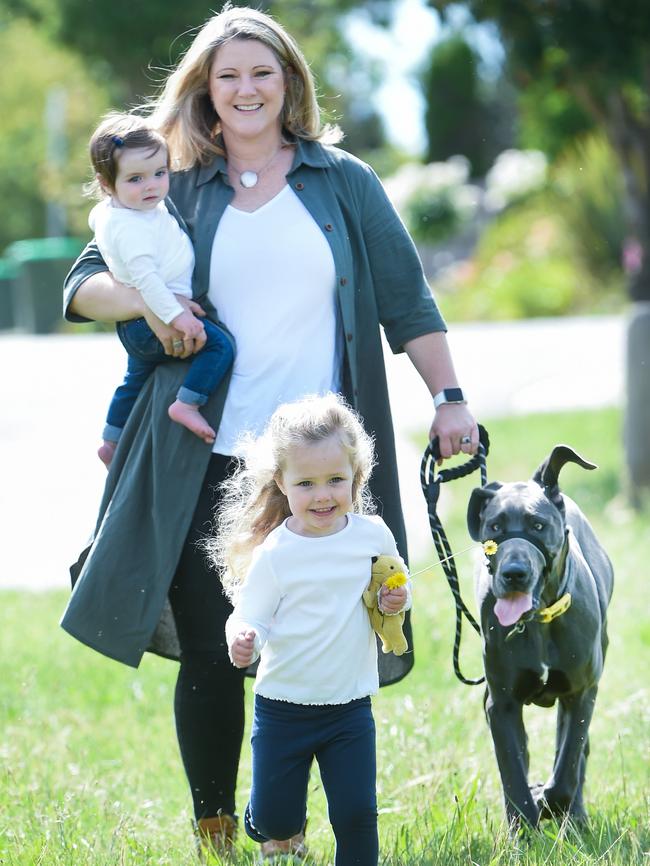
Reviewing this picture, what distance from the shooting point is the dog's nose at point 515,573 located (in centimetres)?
335

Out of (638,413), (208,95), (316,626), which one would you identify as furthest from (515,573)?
(638,413)

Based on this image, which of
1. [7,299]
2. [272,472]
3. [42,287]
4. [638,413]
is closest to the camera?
[272,472]

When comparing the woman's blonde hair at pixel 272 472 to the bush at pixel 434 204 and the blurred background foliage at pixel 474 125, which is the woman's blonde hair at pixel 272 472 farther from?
the bush at pixel 434 204

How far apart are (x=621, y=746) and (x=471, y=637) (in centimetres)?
203

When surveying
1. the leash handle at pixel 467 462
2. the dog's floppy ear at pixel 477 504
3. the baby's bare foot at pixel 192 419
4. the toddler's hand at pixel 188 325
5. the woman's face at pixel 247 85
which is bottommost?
the dog's floppy ear at pixel 477 504

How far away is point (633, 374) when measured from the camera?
966 centimetres

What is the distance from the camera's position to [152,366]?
156 inches

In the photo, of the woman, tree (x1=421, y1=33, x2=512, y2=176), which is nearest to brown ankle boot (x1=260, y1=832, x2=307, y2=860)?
the woman

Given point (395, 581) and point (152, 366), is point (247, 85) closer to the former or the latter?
point (152, 366)

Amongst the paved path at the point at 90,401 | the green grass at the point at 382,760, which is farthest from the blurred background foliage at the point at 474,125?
the green grass at the point at 382,760

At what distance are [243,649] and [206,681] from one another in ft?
2.98

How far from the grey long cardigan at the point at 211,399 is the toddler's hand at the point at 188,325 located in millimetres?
148

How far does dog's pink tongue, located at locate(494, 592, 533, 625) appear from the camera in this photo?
11.1ft

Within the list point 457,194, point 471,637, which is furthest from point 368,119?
point 471,637
